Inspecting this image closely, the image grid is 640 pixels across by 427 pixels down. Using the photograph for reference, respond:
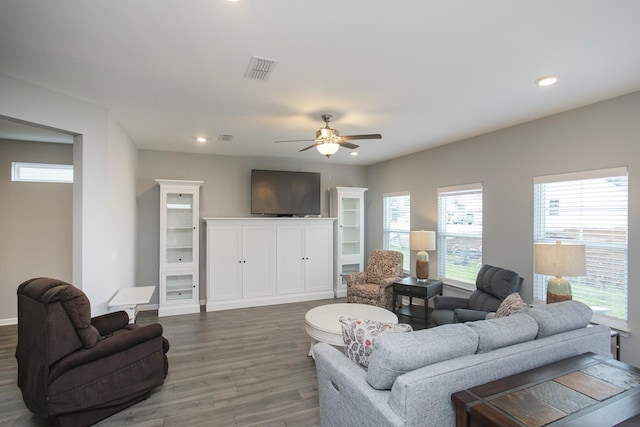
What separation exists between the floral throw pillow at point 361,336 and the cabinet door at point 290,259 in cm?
398

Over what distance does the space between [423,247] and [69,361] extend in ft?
14.1

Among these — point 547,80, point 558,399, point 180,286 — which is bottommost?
point 180,286

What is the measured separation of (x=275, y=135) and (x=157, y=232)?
283 cm

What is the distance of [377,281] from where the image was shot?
211 inches

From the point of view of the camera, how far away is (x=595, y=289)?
326 cm

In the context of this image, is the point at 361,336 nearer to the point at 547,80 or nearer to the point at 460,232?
the point at 547,80

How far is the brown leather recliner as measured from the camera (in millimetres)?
2307

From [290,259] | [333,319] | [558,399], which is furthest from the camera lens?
[290,259]

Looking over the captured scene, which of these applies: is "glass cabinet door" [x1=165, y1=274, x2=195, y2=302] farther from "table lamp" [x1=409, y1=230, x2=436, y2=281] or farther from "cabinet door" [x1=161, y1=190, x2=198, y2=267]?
"table lamp" [x1=409, y1=230, x2=436, y2=281]

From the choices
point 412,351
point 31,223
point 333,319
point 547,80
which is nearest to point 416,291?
point 333,319

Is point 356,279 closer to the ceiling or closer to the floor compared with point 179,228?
closer to the floor

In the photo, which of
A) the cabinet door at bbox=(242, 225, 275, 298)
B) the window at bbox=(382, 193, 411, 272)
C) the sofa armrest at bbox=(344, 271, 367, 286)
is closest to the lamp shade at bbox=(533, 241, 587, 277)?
the sofa armrest at bbox=(344, 271, 367, 286)

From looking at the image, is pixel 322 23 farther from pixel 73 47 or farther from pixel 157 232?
pixel 157 232

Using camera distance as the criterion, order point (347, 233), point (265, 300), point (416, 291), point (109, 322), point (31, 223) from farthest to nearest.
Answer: point (347, 233)
point (265, 300)
point (31, 223)
point (416, 291)
point (109, 322)
